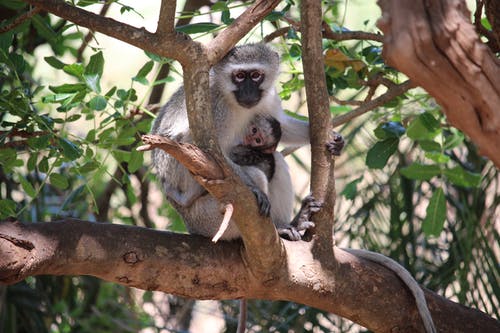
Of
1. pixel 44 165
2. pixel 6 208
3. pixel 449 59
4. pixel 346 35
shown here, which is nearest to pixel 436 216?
pixel 346 35

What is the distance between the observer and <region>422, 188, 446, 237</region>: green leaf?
13.1 ft

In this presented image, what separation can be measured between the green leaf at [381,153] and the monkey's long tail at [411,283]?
0.49m

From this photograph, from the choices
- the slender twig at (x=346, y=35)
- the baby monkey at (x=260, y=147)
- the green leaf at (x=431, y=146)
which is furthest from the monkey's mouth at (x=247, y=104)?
the green leaf at (x=431, y=146)

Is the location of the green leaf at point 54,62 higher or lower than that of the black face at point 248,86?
higher

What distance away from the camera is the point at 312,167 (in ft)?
12.0

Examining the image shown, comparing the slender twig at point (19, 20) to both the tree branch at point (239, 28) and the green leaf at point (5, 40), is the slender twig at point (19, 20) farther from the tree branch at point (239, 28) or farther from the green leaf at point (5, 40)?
the tree branch at point (239, 28)

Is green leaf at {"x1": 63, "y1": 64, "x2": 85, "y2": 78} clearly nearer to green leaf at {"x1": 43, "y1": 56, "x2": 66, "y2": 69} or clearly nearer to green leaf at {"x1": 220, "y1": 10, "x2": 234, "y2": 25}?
green leaf at {"x1": 43, "y1": 56, "x2": 66, "y2": 69}

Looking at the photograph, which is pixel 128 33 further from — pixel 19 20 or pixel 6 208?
pixel 6 208

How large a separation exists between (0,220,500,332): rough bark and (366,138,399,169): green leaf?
1.75 feet

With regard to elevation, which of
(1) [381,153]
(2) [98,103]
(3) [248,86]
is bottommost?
(1) [381,153]

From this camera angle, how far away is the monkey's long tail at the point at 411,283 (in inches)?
145

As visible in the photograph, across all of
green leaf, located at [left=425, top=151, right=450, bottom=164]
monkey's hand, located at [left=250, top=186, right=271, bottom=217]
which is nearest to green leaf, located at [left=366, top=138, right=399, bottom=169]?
green leaf, located at [left=425, top=151, right=450, bottom=164]

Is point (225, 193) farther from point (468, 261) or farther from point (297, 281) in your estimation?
point (468, 261)

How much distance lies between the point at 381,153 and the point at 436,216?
46 cm
